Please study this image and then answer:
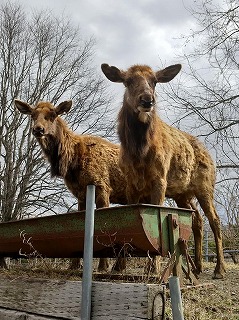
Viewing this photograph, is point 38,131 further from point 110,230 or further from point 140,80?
point 110,230

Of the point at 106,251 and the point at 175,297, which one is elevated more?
the point at 106,251

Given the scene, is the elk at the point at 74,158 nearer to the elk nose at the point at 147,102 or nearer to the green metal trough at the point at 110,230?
the green metal trough at the point at 110,230

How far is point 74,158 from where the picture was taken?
9.09 meters

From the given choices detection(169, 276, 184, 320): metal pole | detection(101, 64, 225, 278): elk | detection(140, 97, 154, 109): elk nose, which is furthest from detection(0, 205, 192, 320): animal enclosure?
detection(140, 97, 154, 109): elk nose

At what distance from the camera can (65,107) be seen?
30.8 ft

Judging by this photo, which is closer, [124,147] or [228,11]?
[124,147]

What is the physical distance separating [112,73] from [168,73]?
94 centimetres

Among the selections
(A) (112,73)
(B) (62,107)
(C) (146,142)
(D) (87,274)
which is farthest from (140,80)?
(D) (87,274)

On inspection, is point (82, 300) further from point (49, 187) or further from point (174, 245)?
point (49, 187)

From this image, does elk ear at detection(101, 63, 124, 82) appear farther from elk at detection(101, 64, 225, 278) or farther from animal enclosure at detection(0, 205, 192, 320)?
animal enclosure at detection(0, 205, 192, 320)

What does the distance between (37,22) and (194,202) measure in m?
17.9

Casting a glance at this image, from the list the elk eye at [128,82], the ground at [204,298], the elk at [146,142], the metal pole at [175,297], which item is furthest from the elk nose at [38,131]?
the metal pole at [175,297]

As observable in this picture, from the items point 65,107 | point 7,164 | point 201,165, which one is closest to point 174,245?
point 201,165

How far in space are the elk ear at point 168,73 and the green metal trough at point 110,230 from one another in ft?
9.65
